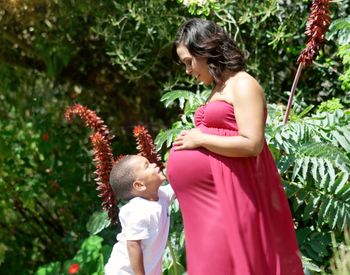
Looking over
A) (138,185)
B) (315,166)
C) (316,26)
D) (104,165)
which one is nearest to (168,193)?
(138,185)

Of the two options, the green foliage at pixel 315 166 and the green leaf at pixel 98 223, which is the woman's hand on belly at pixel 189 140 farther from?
the green leaf at pixel 98 223

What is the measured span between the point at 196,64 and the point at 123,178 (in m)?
0.61

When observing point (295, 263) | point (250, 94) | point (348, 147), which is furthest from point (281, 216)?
point (348, 147)

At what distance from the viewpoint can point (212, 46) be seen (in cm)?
375

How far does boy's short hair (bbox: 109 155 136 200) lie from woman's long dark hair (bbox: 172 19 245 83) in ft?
1.83

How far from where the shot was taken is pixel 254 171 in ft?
12.3

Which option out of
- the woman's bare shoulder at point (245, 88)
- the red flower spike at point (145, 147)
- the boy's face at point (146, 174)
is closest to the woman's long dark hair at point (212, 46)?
the woman's bare shoulder at point (245, 88)

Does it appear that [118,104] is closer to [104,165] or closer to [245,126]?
[104,165]

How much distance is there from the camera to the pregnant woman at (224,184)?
3727mm

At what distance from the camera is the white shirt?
3908 mm

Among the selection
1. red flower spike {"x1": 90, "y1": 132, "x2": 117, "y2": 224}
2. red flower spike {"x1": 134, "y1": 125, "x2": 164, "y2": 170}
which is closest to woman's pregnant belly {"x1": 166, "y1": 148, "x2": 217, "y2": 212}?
red flower spike {"x1": 134, "y1": 125, "x2": 164, "y2": 170}

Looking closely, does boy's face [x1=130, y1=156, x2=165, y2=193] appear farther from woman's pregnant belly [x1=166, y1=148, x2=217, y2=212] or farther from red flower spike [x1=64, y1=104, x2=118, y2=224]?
red flower spike [x1=64, y1=104, x2=118, y2=224]

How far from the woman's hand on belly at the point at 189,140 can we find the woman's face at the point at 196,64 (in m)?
0.23

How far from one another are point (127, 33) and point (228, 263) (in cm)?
298
